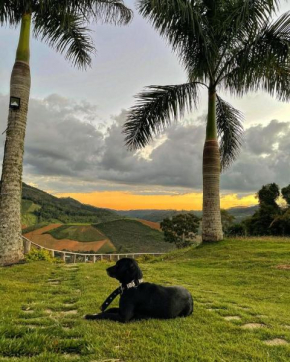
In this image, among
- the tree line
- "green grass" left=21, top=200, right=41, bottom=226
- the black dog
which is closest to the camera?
the black dog

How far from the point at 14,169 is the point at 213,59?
829cm

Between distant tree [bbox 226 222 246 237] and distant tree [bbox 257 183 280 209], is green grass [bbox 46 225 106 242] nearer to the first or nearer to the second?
distant tree [bbox 226 222 246 237]

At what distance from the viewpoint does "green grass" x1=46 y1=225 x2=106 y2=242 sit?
48.4 metres

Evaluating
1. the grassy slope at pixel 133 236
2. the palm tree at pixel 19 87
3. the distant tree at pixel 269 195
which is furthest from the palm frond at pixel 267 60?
the grassy slope at pixel 133 236

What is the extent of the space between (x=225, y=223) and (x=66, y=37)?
33223mm

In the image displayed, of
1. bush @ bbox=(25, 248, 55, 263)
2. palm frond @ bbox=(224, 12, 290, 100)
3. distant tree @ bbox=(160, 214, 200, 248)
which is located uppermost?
palm frond @ bbox=(224, 12, 290, 100)

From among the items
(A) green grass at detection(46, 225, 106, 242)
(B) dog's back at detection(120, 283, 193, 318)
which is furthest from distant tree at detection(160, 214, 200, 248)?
(B) dog's back at detection(120, 283, 193, 318)

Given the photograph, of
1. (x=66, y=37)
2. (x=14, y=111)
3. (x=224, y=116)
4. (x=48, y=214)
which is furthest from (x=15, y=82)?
(x=48, y=214)

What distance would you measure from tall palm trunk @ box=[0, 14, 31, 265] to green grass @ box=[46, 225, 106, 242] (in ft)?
127

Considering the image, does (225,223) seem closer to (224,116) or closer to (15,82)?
(224,116)

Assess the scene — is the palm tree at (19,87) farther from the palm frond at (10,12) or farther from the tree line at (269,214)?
the tree line at (269,214)

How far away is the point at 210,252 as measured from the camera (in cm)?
1171

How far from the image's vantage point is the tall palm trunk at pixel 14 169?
8.98 m

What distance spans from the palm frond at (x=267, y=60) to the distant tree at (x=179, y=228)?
28.8m
